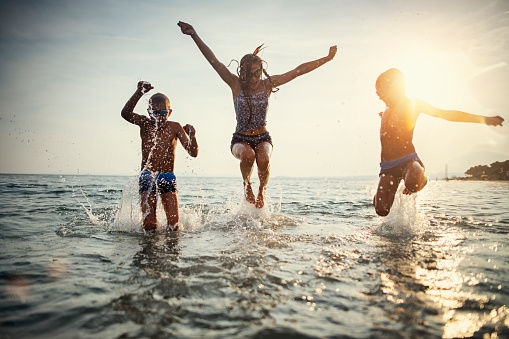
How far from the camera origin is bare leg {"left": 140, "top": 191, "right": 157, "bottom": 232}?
15.5ft

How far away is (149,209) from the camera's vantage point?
4.90 m

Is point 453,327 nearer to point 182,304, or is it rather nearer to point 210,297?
point 210,297

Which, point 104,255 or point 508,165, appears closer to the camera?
point 104,255

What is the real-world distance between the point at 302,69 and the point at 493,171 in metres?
46.0

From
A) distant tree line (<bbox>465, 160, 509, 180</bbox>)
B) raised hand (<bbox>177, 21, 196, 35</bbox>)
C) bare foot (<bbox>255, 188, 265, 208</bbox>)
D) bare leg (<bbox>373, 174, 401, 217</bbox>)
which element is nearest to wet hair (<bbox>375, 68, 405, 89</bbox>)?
bare leg (<bbox>373, 174, 401, 217</bbox>)

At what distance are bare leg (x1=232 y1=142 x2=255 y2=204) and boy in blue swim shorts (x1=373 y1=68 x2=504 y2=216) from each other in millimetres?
2181

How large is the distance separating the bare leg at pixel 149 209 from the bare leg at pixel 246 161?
157 cm

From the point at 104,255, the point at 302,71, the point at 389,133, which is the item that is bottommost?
the point at 104,255

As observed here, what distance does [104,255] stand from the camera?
3.21 m

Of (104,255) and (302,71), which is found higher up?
(302,71)

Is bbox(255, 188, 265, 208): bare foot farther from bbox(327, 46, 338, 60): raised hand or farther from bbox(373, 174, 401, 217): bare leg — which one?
bbox(327, 46, 338, 60): raised hand

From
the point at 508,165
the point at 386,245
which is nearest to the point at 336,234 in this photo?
the point at 386,245

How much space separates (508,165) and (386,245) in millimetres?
45218

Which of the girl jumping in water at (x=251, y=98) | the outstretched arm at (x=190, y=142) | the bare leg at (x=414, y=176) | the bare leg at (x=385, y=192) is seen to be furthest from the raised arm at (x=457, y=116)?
the outstretched arm at (x=190, y=142)
